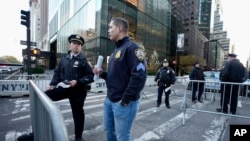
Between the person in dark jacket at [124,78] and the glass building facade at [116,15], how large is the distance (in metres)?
21.8

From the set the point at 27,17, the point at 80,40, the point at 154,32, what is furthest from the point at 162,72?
the point at 154,32

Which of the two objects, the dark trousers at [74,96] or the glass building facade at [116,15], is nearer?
the dark trousers at [74,96]

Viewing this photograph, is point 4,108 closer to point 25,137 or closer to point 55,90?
point 25,137

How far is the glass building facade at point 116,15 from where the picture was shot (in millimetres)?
24953

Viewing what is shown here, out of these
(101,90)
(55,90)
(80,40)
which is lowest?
(101,90)

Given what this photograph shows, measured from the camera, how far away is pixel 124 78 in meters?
2.70

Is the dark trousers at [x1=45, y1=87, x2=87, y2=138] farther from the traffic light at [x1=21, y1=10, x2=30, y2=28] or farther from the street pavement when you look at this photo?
the traffic light at [x1=21, y1=10, x2=30, y2=28]

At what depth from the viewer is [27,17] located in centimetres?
1238

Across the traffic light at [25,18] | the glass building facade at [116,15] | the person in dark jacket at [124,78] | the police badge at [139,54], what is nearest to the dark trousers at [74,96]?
the person in dark jacket at [124,78]

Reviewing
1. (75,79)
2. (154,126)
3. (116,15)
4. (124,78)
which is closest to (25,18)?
(75,79)

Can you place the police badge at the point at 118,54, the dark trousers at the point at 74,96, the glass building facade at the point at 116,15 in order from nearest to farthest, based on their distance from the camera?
1. the police badge at the point at 118,54
2. the dark trousers at the point at 74,96
3. the glass building facade at the point at 116,15

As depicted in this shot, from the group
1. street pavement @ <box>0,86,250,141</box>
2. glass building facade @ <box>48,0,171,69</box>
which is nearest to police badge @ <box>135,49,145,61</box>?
street pavement @ <box>0,86,250,141</box>

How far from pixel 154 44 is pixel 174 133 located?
3583cm

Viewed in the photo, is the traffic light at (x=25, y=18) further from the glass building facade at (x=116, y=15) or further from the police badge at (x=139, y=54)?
the glass building facade at (x=116, y=15)
